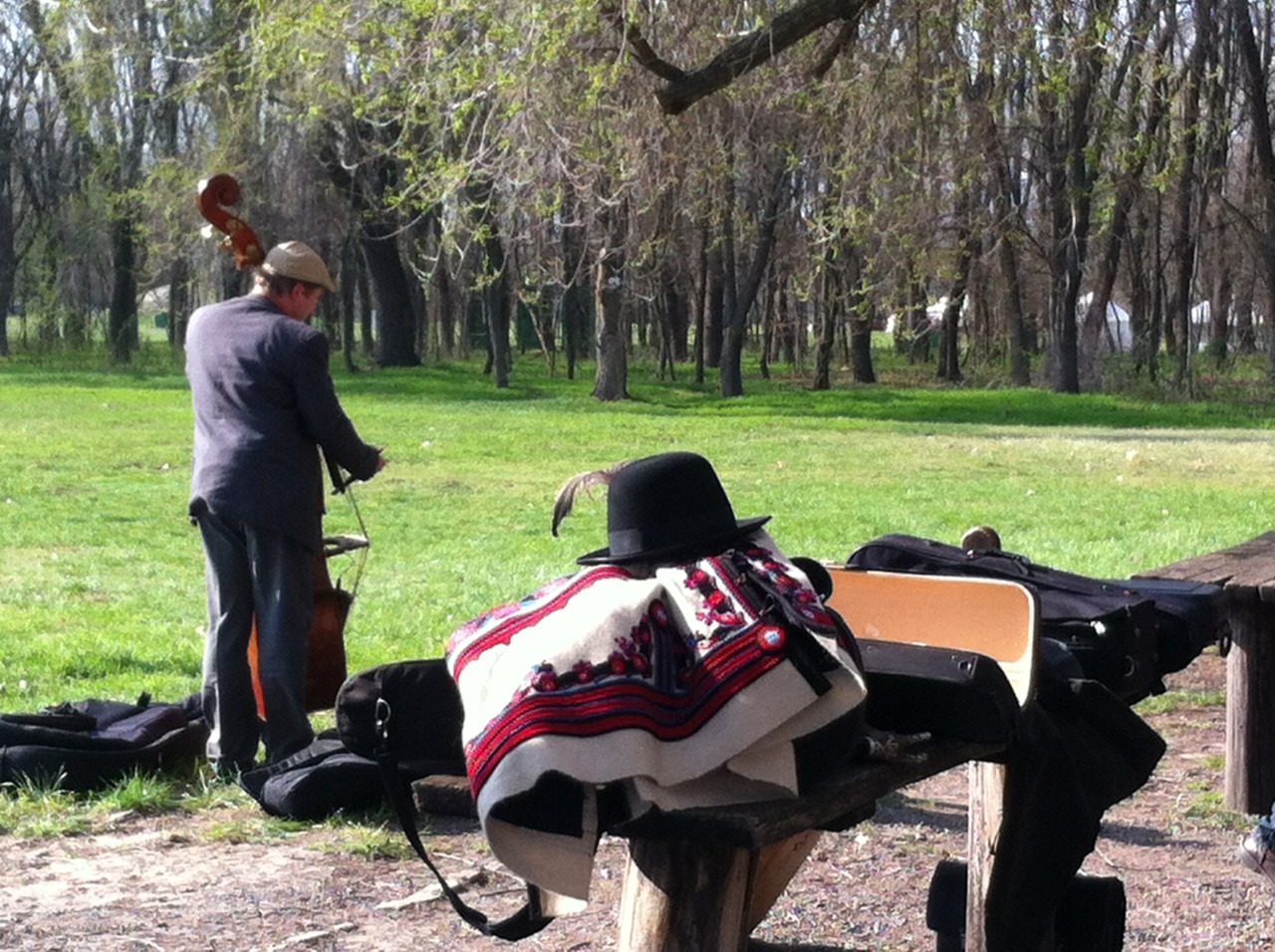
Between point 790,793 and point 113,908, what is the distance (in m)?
2.60

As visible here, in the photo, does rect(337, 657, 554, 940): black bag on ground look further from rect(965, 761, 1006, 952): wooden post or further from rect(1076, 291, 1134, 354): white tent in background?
rect(1076, 291, 1134, 354): white tent in background

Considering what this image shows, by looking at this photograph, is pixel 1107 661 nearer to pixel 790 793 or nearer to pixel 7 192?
pixel 790 793

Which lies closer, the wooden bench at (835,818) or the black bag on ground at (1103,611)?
the wooden bench at (835,818)

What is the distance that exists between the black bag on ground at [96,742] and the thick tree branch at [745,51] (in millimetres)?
3862

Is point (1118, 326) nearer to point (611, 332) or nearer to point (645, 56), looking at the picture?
point (611, 332)

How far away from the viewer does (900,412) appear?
31859mm

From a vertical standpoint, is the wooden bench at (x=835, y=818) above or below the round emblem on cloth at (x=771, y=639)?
below

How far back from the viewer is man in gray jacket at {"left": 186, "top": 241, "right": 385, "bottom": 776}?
6039 mm

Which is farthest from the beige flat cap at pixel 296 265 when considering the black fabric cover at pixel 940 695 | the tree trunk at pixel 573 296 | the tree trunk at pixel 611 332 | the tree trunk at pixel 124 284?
the tree trunk at pixel 124 284

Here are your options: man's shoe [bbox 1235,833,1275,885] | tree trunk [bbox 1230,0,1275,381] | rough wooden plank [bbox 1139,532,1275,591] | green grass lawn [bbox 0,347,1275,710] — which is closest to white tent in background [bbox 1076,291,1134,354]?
tree trunk [bbox 1230,0,1275,381]

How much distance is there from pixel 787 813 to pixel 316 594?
154 inches

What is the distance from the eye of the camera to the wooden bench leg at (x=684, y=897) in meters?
2.85

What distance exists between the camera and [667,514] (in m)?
2.97

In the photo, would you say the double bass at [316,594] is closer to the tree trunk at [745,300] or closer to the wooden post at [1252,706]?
the wooden post at [1252,706]
